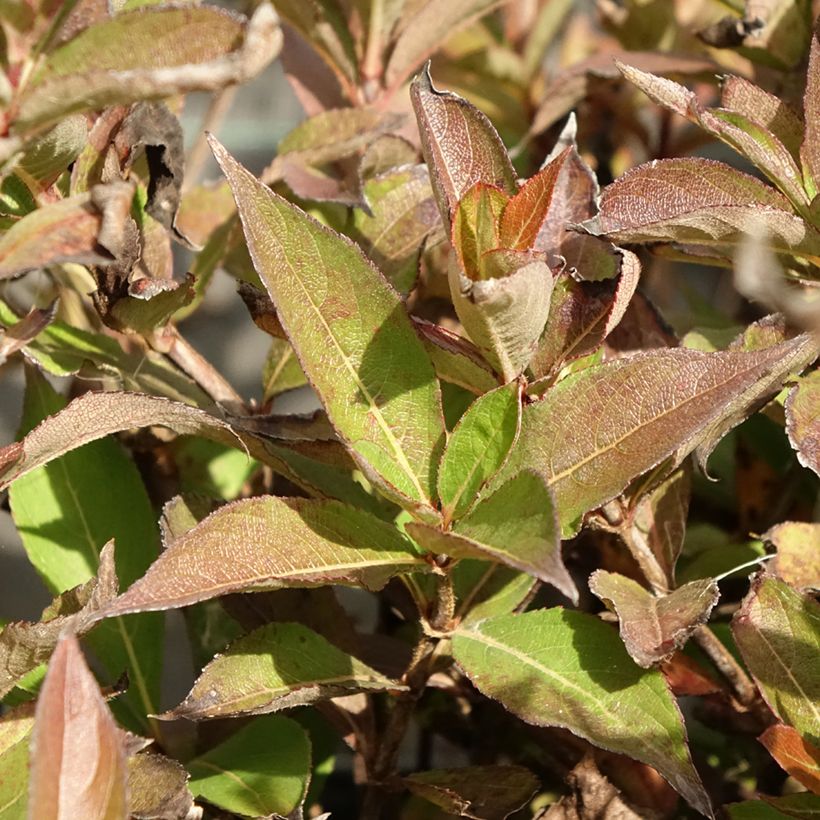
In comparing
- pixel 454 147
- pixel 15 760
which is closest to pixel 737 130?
pixel 454 147

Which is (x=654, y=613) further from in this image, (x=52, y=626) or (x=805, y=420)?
(x=52, y=626)

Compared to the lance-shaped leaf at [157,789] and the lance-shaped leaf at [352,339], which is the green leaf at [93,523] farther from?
the lance-shaped leaf at [352,339]

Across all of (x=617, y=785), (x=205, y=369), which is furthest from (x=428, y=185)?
(x=617, y=785)

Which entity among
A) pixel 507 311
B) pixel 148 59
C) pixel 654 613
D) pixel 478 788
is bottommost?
pixel 478 788

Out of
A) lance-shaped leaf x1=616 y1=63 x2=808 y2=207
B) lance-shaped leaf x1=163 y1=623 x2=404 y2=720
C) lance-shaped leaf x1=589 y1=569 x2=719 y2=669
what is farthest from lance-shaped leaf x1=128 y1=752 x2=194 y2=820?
lance-shaped leaf x1=616 y1=63 x2=808 y2=207

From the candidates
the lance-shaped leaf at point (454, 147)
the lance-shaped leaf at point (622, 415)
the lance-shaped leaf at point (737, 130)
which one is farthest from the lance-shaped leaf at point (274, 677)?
the lance-shaped leaf at point (737, 130)

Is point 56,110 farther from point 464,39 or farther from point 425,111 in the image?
point 464,39
